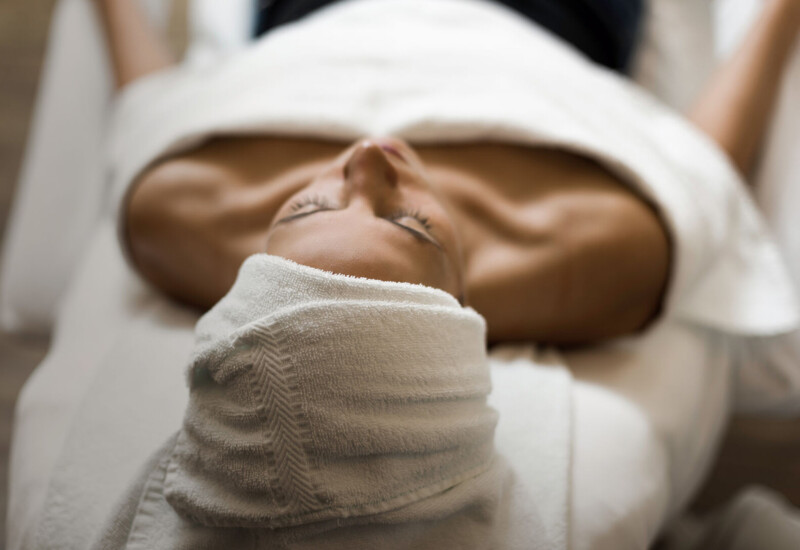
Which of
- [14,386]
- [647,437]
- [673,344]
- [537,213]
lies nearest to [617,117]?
[537,213]

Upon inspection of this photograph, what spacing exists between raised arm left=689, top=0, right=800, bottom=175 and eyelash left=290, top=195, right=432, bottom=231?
2.28ft

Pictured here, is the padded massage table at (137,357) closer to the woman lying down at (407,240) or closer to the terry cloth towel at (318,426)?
the woman lying down at (407,240)

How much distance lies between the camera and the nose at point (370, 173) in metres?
0.64

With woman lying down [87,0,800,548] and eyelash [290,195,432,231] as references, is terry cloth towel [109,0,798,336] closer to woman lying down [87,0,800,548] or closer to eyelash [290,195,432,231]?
woman lying down [87,0,800,548]

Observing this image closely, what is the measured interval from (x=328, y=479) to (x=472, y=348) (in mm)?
180

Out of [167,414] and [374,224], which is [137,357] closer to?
[167,414]

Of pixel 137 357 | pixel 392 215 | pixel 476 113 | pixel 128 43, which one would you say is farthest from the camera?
pixel 128 43

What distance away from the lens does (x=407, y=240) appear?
23.6 inches

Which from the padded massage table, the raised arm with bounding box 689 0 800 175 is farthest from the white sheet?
the raised arm with bounding box 689 0 800 175

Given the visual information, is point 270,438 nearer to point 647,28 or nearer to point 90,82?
point 90,82

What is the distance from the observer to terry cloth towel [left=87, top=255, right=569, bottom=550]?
510 millimetres

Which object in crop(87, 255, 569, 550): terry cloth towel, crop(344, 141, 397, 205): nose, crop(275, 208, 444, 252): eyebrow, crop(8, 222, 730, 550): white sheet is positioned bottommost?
crop(8, 222, 730, 550): white sheet

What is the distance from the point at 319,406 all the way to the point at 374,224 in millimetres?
176

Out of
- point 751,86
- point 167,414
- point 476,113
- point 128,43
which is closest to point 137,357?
point 167,414
